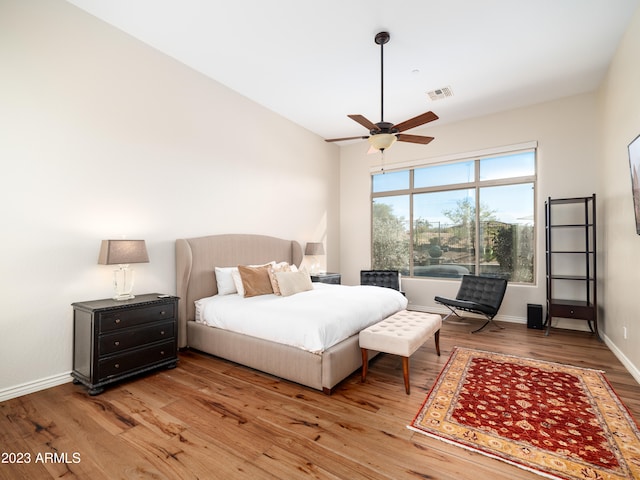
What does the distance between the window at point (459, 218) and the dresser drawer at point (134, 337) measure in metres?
4.40

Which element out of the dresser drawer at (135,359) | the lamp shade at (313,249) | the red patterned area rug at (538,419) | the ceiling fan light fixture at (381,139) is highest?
the ceiling fan light fixture at (381,139)

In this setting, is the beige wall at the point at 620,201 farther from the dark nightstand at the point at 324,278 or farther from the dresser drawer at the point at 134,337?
the dresser drawer at the point at 134,337

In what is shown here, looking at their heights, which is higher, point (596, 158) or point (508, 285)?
point (596, 158)

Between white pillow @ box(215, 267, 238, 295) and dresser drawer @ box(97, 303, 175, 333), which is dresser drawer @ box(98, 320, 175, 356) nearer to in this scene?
dresser drawer @ box(97, 303, 175, 333)

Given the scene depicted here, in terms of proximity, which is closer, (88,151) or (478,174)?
(88,151)

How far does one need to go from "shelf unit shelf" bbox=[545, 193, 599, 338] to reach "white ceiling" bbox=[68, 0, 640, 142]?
170cm

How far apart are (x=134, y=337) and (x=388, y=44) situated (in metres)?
3.94

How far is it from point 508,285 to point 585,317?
1127mm

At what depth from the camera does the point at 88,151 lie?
10.0 feet

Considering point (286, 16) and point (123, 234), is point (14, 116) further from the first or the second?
point (286, 16)

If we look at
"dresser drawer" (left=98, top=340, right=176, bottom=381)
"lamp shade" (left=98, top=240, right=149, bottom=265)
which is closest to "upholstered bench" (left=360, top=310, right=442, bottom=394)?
"dresser drawer" (left=98, top=340, right=176, bottom=381)

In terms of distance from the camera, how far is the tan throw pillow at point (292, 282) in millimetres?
3828

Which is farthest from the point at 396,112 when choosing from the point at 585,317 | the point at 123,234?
the point at 123,234

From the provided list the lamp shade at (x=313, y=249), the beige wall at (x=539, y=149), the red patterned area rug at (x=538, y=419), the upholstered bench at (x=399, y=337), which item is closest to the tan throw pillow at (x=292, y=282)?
the upholstered bench at (x=399, y=337)
